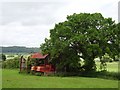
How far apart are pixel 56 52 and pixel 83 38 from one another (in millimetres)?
3217

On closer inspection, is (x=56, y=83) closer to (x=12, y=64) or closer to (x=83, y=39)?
(x=83, y=39)

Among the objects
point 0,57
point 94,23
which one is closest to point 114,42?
point 94,23

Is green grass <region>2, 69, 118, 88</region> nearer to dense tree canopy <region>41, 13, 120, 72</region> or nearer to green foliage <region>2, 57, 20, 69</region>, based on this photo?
dense tree canopy <region>41, 13, 120, 72</region>

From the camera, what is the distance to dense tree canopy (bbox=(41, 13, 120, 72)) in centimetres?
3002

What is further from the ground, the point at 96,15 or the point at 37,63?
the point at 96,15

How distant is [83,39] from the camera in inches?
1172

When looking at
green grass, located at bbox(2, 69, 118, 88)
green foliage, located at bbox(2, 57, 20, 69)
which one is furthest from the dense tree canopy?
green foliage, located at bbox(2, 57, 20, 69)

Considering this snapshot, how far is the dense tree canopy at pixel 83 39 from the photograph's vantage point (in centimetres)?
3002

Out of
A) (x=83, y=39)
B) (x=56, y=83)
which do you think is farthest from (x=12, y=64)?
(x=56, y=83)

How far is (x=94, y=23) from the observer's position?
3117 cm

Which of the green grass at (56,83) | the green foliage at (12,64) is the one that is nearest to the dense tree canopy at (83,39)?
the green grass at (56,83)

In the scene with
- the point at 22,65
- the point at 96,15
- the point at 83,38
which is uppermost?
the point at 96,15

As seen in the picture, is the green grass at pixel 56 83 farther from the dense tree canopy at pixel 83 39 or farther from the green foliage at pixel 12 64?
the green foliage at pixel 12 64

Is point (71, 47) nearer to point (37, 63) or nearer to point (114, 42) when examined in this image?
point (114, 42)
